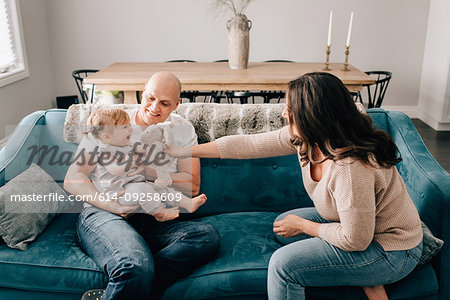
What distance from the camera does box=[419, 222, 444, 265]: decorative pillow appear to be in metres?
1.43

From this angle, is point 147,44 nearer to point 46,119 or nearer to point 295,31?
point 295,31

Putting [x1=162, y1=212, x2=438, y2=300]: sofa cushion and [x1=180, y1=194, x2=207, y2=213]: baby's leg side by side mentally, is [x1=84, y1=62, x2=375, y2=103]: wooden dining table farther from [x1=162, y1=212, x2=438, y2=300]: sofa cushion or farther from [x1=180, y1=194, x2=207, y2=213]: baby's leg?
[x1=162, y1=212, x2=438, y2=300]: sofa cushion

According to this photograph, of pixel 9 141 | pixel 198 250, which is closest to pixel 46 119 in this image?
pixel 9 141

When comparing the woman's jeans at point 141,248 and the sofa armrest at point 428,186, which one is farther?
the sofa armrest at point 428,186

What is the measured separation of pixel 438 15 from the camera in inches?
180

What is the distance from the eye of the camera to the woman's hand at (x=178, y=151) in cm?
172

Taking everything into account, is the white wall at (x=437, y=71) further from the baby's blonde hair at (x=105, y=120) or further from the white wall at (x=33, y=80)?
the white wall at (x=33, y=80)

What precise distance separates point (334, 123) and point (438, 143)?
346cm

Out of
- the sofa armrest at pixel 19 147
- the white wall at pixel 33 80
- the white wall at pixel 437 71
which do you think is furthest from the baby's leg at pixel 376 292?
the white wall at pixel 437 71

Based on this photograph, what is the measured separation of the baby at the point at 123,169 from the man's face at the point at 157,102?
0.33 ft

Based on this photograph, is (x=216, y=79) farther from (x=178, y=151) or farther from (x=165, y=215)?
(x=165, y=215)

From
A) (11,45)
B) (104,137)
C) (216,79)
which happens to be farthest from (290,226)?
(11,45)

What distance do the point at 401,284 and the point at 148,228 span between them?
98 centimetres

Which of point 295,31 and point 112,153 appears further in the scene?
point 295,31
